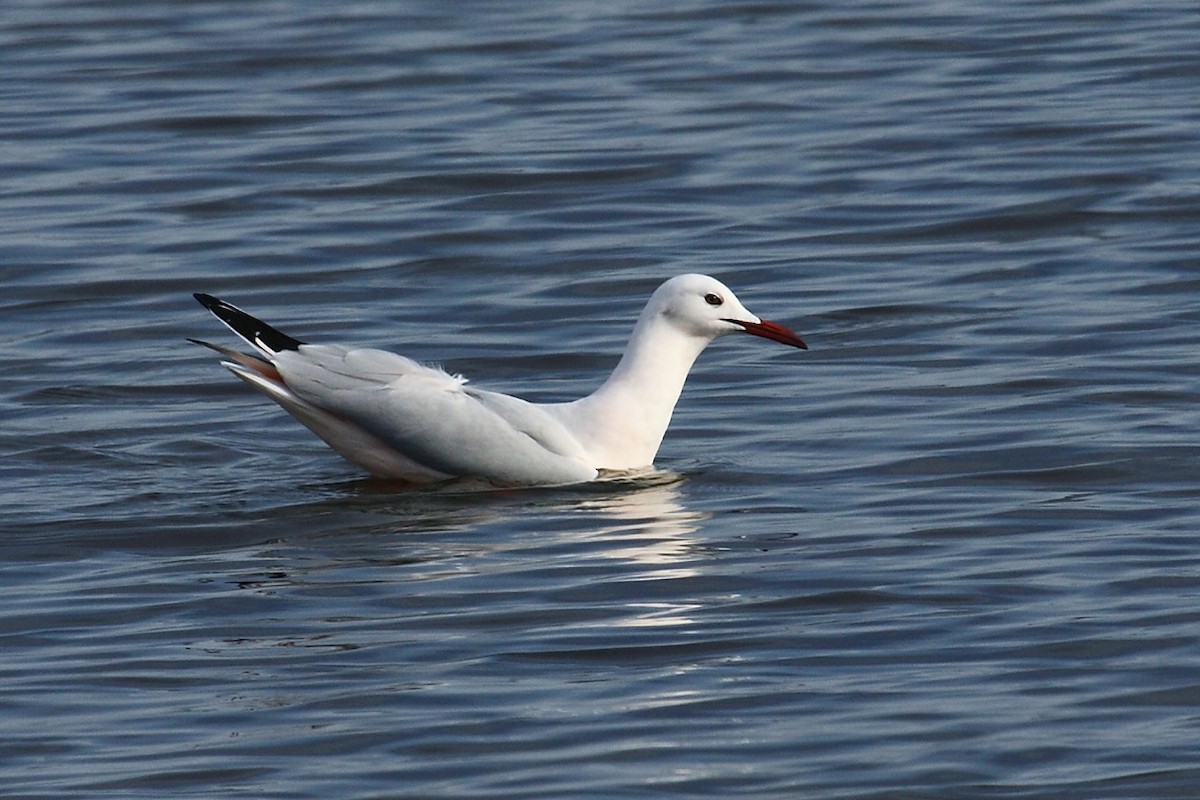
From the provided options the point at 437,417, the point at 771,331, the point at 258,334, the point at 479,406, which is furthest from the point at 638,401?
the point at 258,334

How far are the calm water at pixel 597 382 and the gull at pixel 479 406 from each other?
19cm

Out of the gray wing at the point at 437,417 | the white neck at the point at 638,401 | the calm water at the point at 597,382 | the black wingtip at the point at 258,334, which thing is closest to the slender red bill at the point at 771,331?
the white neck at the point at 638,401

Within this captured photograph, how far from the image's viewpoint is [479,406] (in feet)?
30.3

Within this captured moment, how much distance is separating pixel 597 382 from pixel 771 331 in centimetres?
171

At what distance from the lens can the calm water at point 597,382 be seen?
6.55 metres

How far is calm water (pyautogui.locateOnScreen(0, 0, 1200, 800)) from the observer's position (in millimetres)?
6551

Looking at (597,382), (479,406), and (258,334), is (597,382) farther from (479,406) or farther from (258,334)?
(258,334)

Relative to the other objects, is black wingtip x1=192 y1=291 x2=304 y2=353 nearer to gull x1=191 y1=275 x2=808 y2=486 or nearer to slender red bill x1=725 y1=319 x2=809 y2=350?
gull x1=191 y1=275 x2=808 y2=486

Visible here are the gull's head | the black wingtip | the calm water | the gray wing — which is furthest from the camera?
the gull's head

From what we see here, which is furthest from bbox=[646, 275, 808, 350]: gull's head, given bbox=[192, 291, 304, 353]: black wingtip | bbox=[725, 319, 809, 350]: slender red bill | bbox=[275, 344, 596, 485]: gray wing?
bbox=[192, 291, 304, 353]: black wingtip

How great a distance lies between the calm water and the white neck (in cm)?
21

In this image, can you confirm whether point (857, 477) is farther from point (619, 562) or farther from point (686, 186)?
point (686, 186)

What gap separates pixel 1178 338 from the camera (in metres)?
11.2

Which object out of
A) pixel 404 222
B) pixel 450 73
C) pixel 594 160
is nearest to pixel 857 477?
pixel 404 222
